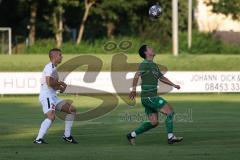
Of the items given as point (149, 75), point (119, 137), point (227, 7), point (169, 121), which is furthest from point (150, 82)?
point (227, 7)

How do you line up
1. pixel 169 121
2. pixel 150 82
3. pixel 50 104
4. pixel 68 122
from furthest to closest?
pixel 68 122 < pixel 50 104 < pixel 169 121 < pixel 150 82

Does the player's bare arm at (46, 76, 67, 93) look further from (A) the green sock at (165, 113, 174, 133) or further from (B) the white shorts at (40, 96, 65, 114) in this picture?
(A) the green sock at (165, 113, 174, 133)

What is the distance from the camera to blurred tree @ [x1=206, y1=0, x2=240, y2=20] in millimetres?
81531

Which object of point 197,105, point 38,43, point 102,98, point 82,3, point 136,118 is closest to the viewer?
point 136,118

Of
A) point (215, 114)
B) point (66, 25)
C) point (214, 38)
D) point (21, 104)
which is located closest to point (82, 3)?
point (66, 25)

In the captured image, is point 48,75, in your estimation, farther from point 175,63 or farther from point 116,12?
point 116,12

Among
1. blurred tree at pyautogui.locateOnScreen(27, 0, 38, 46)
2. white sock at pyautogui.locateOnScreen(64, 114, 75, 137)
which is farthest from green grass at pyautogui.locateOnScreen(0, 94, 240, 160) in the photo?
blurred tree at pyautogui.locateOnScreen(27, 0, 38, 46)

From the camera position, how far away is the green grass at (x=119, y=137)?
1473cm

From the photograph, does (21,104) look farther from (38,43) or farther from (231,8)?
(231,8)

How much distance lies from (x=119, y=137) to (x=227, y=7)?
65.2 m

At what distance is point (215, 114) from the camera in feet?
85.7

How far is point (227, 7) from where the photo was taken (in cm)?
8225

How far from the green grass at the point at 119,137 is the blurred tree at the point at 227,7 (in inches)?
2064

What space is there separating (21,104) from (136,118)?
8.53m
